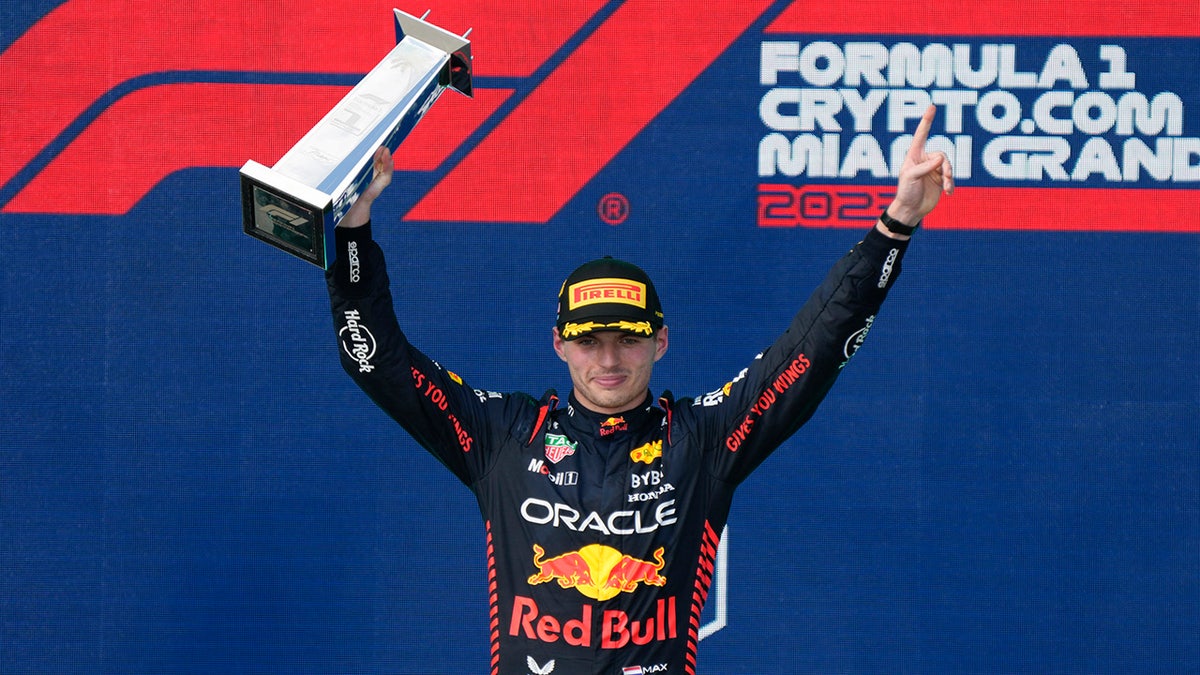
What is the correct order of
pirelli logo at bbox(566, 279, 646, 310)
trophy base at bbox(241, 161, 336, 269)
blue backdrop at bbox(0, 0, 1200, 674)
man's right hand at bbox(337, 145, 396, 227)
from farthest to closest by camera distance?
blue backdrop at bbox(0, 0, 1200, 674)
pirelli logo at bbox(566, 279, 646, 310)
man's right hand at bbox(337, 145, 396, 227)
trophy base at bbox(241, 161, 336, 269)

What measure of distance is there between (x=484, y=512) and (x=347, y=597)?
1.95 metres

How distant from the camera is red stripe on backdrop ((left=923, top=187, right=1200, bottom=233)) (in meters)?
4.45

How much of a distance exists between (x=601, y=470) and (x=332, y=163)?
2.41 feet

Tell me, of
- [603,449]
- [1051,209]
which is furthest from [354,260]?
[1051,209]

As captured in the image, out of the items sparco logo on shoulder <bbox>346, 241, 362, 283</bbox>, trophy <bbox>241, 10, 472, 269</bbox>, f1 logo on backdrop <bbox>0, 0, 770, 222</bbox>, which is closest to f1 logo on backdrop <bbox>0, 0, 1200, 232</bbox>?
f1 logo on backdrop <bbox>0, 0, 770, 222</bbox>

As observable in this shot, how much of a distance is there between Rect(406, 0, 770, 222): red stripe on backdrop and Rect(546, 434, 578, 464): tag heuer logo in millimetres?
1936

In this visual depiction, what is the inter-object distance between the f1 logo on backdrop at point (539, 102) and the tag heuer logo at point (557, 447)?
1935mm

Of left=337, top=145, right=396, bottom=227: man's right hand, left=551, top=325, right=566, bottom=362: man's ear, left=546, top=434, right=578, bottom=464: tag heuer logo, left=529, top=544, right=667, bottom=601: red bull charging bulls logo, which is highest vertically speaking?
left=337, top=145, right=396, bottom=227: man's right hand

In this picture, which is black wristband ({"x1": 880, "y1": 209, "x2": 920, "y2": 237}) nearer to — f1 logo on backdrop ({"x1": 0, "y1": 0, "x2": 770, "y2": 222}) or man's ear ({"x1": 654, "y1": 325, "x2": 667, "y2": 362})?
man's ear ({"x1": 654, "y1": 325, "x2": 667, "y2": 362})

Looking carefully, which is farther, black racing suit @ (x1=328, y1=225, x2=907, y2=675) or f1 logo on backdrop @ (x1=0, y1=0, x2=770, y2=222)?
f1 logo on backdrop @ (x1=0, y1=0, x2=770, y2=222)

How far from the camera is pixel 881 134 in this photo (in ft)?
14.6

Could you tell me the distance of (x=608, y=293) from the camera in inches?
99.5

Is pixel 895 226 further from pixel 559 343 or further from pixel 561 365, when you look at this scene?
pixel 561 365

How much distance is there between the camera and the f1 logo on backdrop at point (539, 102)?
A: 4.44 meters
